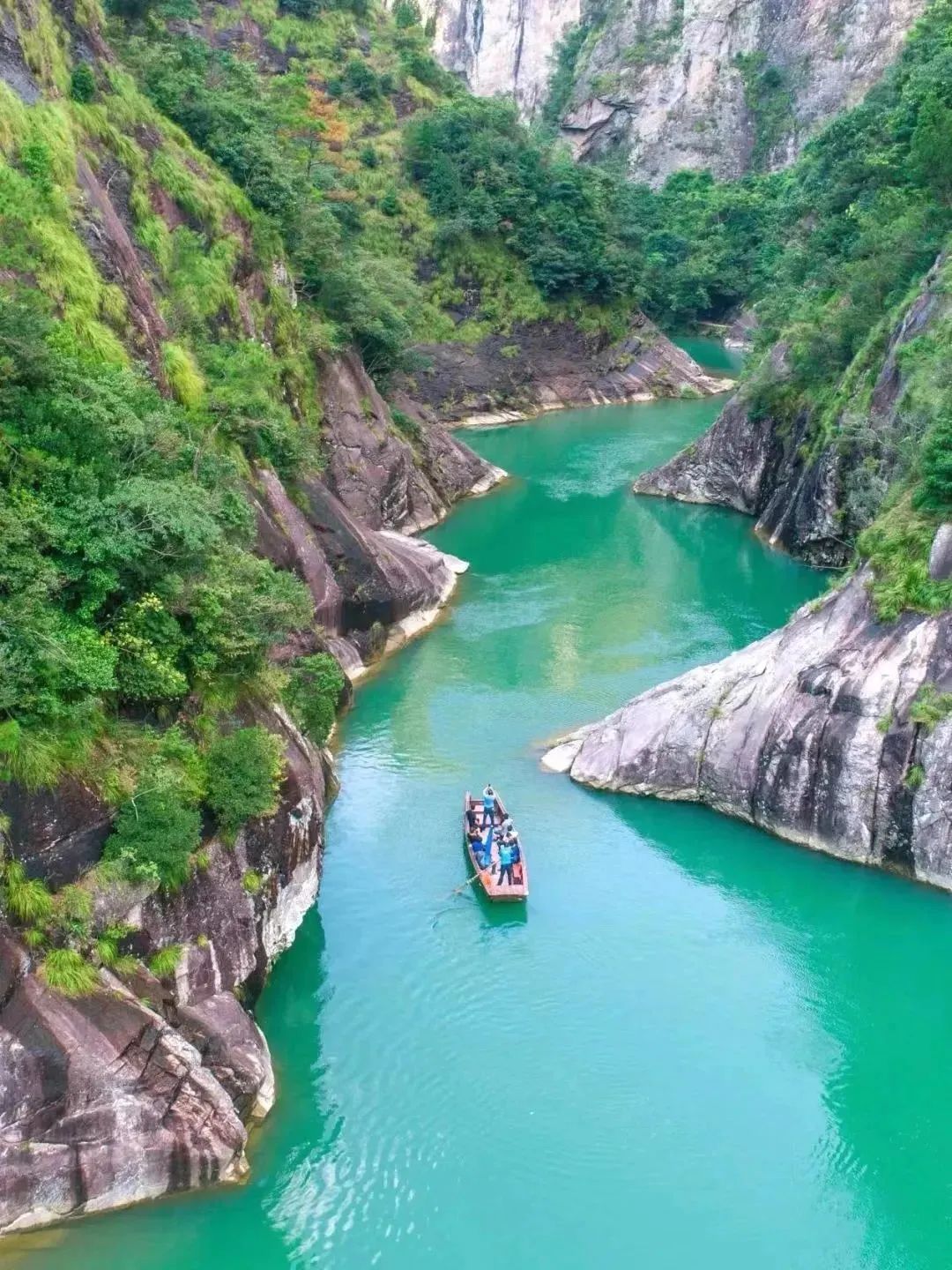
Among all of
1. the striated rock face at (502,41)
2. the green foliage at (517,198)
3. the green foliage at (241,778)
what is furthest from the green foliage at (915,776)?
the striated rock face at (502,41)

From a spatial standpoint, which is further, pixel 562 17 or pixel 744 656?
pixel 562 17

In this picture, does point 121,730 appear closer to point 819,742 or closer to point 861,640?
point 819,742

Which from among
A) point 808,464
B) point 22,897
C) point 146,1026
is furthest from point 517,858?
point 808,464

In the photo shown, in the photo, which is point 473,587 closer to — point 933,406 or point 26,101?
point 933,406

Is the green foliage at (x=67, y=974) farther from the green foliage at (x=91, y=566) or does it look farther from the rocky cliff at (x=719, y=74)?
the rocky cliff at (x=719, y=74)

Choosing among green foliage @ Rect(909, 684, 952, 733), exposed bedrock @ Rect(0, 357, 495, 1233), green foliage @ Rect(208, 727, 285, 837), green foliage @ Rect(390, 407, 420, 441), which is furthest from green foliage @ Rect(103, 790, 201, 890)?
green foliage @ Rect(390, 407, 420, 441)

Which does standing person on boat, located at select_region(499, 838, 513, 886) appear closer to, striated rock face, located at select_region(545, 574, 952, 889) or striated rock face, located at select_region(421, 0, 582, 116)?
striated rock face, located at select_region(545, 574, 952, 889)

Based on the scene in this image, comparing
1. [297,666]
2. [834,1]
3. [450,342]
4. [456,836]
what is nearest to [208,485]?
[297,666]
